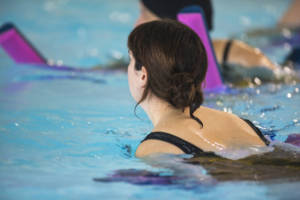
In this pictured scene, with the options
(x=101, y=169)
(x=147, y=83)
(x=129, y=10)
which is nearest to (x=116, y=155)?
(x=101, y=169)

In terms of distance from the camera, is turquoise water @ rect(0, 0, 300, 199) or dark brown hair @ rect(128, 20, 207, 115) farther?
dark brown hair @ rect(128, 20, 207, 115)

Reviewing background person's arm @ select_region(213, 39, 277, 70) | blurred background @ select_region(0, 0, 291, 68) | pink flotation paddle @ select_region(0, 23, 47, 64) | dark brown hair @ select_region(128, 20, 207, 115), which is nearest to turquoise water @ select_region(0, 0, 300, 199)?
blurred background @ select_region(0, 0, 291, 68)

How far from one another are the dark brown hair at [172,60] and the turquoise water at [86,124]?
26 centimetres

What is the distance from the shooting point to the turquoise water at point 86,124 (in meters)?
1.65

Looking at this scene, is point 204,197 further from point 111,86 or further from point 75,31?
point 75,31

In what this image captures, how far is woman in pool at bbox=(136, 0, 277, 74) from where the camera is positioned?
156 inches

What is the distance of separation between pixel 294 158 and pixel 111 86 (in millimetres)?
2534

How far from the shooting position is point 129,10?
730 cm

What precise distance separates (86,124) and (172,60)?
50.9 inches

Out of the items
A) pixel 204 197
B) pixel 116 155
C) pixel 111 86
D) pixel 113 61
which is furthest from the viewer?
pixel 113 61

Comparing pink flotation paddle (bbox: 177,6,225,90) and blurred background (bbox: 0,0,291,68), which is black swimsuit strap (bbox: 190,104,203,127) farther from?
blurred background (bbox: 0,0,291,68)

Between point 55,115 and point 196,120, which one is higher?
point 196,120

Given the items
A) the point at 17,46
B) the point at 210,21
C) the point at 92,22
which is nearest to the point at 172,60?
the point at 210,21

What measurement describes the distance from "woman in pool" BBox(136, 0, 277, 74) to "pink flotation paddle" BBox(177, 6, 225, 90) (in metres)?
0.47
